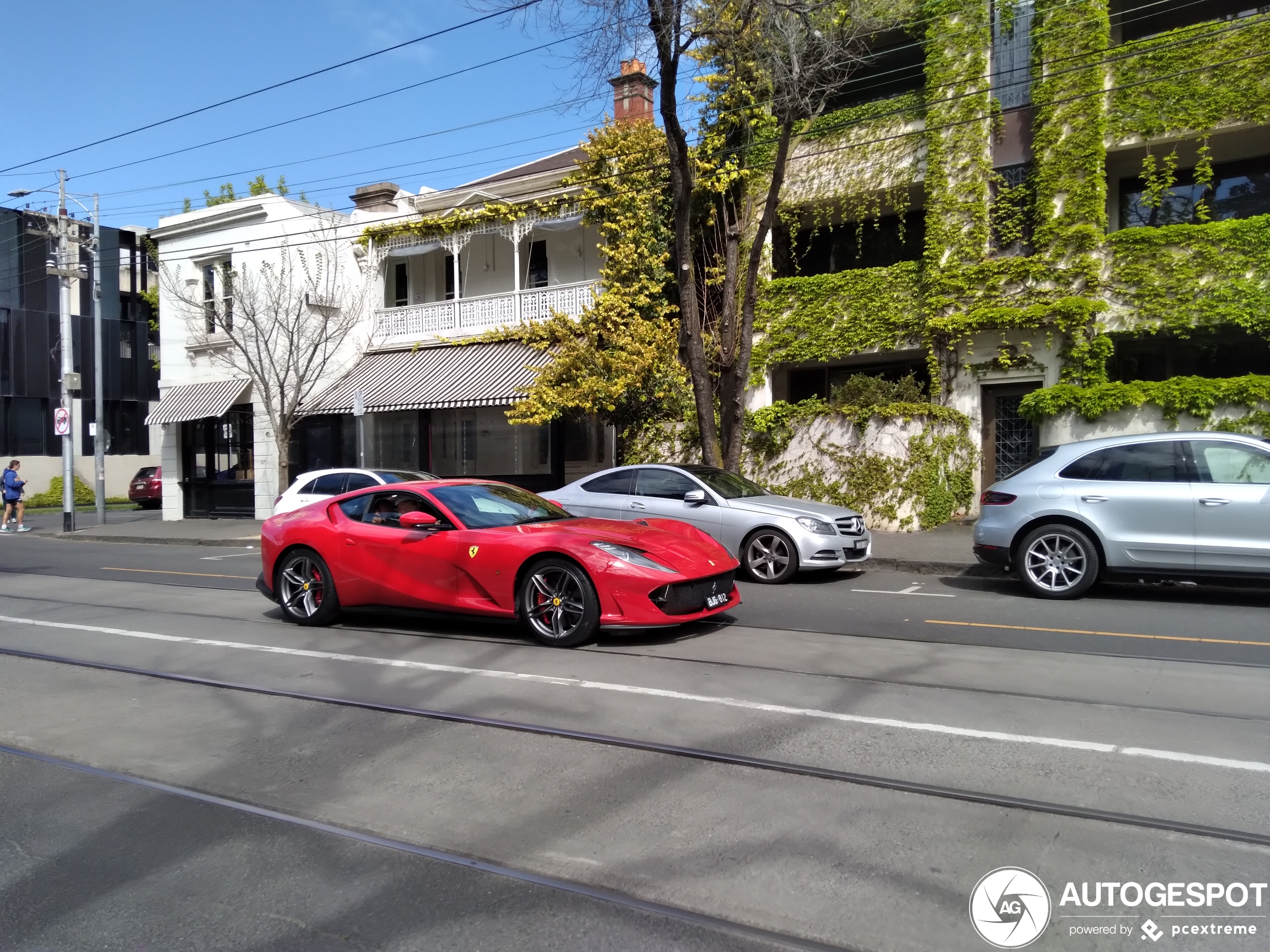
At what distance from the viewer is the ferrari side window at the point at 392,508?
8734 mm

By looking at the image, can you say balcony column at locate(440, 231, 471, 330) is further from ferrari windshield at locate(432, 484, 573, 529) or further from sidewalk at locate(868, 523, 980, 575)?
ferrari windshield at locate(432, 484, 573, 529)

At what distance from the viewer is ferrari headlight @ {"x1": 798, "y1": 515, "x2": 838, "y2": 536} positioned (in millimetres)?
11398

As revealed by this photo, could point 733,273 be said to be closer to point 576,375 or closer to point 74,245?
point 576,375

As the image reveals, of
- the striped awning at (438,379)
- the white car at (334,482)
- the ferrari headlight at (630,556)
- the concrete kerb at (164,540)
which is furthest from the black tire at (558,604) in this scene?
the striped awning at (438,379)

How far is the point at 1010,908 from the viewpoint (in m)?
3.40

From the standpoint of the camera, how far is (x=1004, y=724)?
5512 millimetres

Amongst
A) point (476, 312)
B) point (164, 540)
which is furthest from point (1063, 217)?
point (164, 540)

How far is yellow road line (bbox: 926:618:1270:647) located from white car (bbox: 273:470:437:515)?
962 centimetres

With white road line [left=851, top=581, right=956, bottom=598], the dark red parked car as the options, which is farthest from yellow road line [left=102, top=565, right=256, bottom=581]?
the dark red parked car

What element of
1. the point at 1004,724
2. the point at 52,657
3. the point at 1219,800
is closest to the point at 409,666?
the point at 52,657

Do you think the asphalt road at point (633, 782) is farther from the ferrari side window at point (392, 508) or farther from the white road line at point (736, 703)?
the ferrari side window at point (392, 508)

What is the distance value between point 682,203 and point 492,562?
9.07 m

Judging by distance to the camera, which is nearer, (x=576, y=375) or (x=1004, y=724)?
(x=1004, y=724)

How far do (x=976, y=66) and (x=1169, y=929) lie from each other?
17.9m
